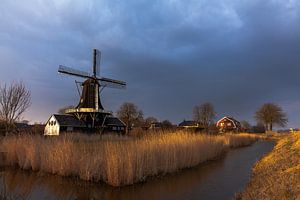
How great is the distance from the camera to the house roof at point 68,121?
3291cm

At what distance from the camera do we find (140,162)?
10062mm

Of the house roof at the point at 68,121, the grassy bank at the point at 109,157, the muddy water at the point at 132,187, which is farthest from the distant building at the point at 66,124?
the muddy water at the point at 132,187

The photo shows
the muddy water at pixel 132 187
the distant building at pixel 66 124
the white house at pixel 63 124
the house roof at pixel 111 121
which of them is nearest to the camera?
the muddy water at pixel 132 187

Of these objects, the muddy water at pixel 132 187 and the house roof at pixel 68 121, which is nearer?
the muddy water at pixel 132 187

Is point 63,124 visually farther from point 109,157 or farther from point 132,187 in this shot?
point 132,187

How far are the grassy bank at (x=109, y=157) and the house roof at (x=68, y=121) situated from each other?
18677mm

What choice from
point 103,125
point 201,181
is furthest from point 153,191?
point 103,125

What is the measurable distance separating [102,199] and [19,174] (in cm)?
489

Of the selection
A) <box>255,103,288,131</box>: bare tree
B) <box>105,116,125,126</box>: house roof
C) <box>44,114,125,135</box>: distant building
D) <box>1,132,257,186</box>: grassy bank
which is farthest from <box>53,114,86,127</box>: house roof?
<box>255,103,288,131</box>: bare tree

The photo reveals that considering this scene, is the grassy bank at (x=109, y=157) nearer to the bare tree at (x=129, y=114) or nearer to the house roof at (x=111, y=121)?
the house roof at (x=111, y=121)

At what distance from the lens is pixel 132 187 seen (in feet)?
30.2

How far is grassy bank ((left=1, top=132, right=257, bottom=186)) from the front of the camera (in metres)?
9.59

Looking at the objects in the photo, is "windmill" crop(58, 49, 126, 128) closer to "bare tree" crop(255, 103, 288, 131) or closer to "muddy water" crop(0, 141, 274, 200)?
"muddy water" crop(0, 141, 274, 200)

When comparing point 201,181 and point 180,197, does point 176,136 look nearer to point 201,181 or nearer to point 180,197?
point 201,181
